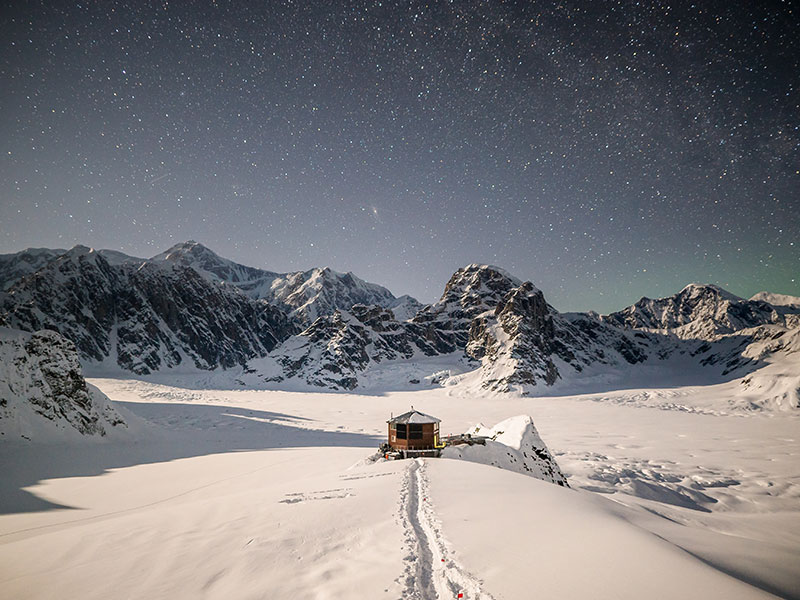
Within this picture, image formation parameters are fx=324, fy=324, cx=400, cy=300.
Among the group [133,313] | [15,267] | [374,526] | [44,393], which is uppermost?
[15,267]

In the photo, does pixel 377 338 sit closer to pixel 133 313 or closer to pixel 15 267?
pixel 133 313

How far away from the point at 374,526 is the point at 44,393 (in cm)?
2842

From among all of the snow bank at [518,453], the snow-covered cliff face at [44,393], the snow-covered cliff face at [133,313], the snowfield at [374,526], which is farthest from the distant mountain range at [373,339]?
the snow-covered cliff face at [44,393]

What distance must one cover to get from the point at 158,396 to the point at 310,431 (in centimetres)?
5110

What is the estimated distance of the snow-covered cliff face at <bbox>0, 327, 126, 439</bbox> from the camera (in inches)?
808

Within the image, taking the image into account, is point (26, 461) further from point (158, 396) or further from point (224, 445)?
point (158, 396)

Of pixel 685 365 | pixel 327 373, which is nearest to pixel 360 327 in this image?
pixel 327 373

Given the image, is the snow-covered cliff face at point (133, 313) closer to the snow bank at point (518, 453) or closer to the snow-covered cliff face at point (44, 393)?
the snow-covered cliff face at point (44, 393)

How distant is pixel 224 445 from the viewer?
87.0ft

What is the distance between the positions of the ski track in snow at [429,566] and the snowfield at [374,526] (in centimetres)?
3

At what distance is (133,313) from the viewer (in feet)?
484

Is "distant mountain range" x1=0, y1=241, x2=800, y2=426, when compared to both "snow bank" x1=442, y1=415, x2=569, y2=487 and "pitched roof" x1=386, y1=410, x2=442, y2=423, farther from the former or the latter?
"snow bank" x1=442, y1=415, x2=569, y2=487

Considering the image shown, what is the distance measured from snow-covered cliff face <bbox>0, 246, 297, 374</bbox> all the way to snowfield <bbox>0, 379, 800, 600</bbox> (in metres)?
146

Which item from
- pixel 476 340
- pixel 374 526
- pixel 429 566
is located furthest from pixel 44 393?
pixel 476 340
